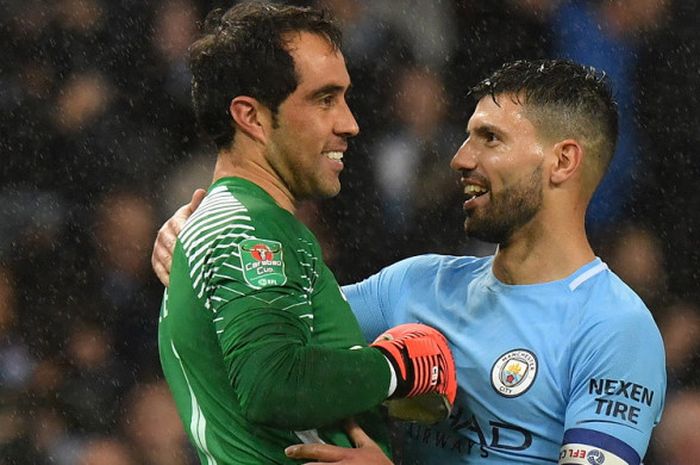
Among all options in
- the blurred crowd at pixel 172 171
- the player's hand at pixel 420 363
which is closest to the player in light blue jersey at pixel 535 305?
the player's hand at pixel 420 363

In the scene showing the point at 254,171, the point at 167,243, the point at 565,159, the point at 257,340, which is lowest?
the point at 257,340

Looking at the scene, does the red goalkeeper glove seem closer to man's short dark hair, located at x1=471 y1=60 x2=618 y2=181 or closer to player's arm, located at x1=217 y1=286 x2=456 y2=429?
player's arm, located at x1=217 y1=286 x2=456 y2=429

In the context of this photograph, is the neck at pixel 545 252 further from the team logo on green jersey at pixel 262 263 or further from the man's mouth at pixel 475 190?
the team logo on green jersey at pixel 262 263

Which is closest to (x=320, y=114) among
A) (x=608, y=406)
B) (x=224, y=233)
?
(x=224, y=233)

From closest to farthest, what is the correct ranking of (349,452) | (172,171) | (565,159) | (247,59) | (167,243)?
(349,452)
(247,59)
(167,243)
(565,159)
(172,171)

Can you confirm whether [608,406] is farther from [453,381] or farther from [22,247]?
[22,247]

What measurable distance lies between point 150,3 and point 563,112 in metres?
2.49

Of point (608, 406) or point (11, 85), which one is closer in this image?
point (608, 406)

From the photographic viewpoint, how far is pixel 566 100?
122 inches

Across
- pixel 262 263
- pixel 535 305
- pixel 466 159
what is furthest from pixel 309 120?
pixel 535 305

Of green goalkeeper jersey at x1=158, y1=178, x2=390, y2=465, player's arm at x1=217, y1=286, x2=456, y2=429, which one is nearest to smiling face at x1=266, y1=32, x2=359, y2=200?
green goalkeeper jersey at x1=158, y1=178, x2=390, y2=465

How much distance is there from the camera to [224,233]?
2402mm

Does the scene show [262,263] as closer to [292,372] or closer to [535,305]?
[292,372]

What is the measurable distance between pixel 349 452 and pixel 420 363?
237 millimetres
